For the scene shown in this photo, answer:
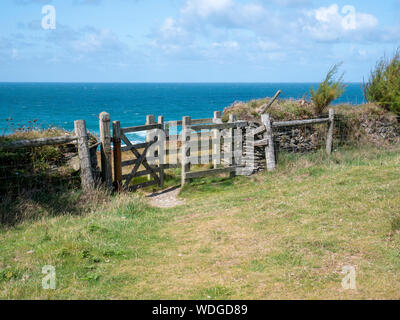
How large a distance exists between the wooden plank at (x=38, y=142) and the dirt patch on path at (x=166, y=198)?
2.78 m

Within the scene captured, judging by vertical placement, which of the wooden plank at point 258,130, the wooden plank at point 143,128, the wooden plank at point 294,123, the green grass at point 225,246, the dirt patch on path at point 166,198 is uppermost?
the wooden plank at point 294,123

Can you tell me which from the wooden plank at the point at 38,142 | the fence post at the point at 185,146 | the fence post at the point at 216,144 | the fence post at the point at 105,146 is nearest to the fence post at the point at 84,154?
the wooden plank at the point at 38,142

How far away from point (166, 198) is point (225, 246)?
4723 millimetres

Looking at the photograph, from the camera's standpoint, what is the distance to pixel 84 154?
388 inches

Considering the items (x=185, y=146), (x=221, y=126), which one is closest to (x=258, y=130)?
(x=221, y=126)

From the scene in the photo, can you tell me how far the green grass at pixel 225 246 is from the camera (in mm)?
5125

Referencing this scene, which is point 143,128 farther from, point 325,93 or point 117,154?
point 325,93

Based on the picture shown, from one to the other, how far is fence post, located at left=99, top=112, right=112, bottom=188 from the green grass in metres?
1.16

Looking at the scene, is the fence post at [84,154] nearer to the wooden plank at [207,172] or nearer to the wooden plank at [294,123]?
the wooden plank at [207,172]

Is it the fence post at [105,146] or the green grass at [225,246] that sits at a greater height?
the fence post at [105,146]

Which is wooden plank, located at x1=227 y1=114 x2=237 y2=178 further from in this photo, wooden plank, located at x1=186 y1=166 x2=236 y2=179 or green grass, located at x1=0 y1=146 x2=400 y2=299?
green grass, located at x1=0 y1=146 x2=400 y2=299

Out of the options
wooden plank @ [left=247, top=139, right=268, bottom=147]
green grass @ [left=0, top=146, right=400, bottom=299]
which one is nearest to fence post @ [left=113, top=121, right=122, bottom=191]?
green grass @ [left=0, top=146, right=400, bottom=299]

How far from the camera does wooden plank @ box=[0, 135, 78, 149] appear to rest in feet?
28.3

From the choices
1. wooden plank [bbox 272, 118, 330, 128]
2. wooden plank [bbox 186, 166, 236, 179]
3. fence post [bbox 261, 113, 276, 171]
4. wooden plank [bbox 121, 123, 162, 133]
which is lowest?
wooden plank [bbox 186, 166, 236, 179]
